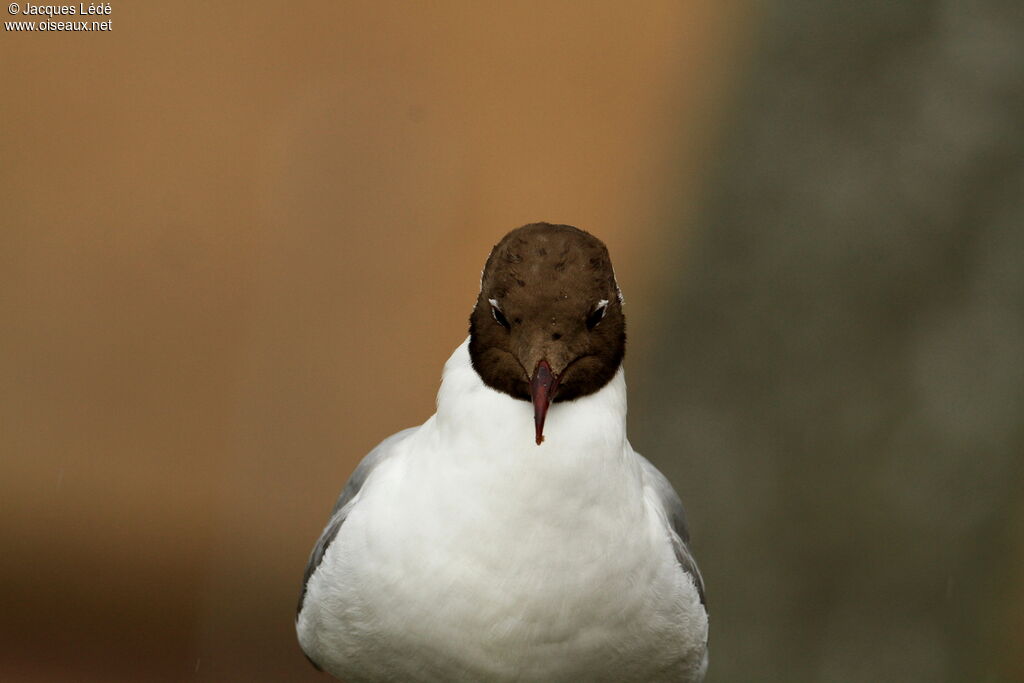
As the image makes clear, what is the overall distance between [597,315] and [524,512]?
410 millimetres

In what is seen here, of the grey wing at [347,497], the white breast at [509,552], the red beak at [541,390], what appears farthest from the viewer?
the grey wing at [347,497]

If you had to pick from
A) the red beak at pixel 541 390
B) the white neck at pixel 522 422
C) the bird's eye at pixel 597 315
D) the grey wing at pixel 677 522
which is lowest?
the grey wing at pixel 677 522

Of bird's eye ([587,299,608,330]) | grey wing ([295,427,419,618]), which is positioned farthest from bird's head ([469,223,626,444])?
grey wing ([295,427,419,618])

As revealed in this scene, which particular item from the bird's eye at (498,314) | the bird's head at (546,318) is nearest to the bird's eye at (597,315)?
the bird's head at (546,318)

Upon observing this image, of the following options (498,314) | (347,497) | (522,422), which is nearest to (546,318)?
(498,314)

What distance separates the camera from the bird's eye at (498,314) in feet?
9.81

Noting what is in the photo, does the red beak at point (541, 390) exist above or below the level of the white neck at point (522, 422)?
above

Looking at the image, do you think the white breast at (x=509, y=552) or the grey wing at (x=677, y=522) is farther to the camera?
the grey wing at (x=677, y=522)

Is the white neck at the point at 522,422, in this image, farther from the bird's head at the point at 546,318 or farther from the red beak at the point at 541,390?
the red beak at the point at 541,390

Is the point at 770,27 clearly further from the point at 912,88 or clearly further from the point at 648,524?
the point at 648,524

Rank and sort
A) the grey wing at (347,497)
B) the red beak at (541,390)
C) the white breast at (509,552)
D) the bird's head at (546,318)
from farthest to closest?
the grey wing at (347,497), the white breast at (509,552), the bird's head at (546,318), the red beak at (541,390)

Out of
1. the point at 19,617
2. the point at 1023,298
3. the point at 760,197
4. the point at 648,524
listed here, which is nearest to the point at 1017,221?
the point at 1023,298

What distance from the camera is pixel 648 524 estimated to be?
325 centimetres

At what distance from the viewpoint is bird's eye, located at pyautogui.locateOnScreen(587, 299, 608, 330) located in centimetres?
300
